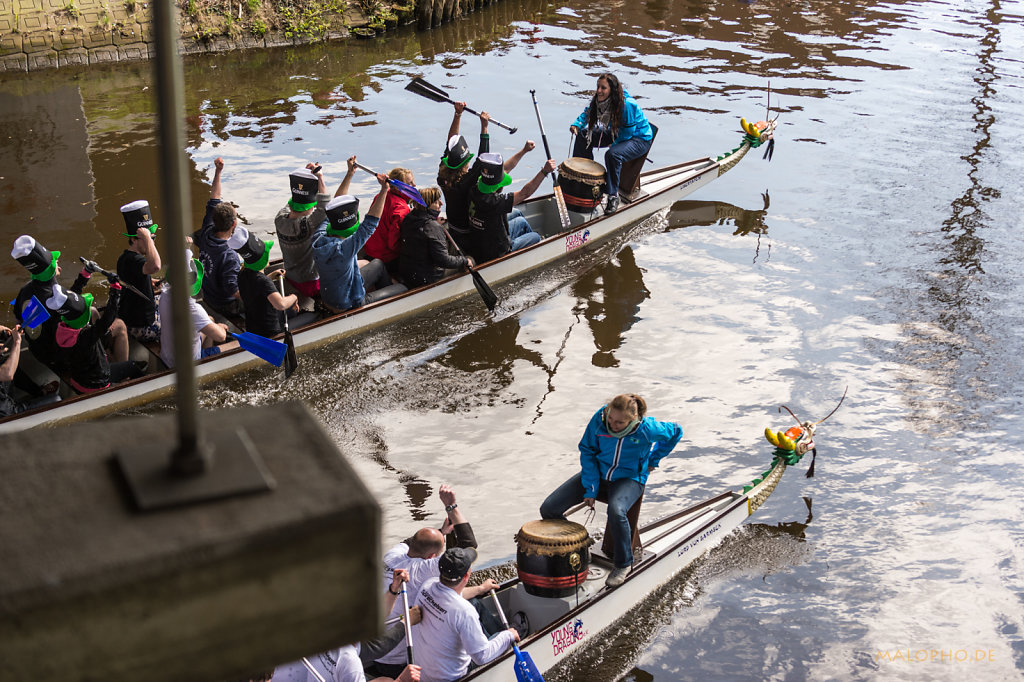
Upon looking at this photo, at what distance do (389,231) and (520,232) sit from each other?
6.53 ft

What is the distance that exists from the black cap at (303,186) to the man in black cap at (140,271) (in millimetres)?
1335

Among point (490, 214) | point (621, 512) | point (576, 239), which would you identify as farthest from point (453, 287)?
point (621, 512)

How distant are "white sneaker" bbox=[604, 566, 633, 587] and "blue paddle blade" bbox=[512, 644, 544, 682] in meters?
1.08

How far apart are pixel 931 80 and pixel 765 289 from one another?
36.0 feet

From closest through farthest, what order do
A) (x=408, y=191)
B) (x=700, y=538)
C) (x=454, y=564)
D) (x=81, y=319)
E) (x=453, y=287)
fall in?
(x=454, y=564)
(x=700, y=538)
(x=81, y=319)
(x=408, y=191)
(x=453, y=287)

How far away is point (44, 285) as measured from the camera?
7.57 metres

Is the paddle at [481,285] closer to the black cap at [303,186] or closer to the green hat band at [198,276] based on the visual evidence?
the black cap at [303,186]

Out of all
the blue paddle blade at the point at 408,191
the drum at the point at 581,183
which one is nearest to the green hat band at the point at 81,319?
the blue paddle blade at the point at 408,191

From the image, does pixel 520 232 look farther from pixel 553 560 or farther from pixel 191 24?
pixel 191 24

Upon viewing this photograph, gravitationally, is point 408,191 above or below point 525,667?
above

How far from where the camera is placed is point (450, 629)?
5.45 metres

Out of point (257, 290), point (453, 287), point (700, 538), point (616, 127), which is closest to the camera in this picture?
point (700, 538)

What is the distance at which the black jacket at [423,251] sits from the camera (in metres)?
9.93

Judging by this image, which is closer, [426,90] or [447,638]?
[447,638]
